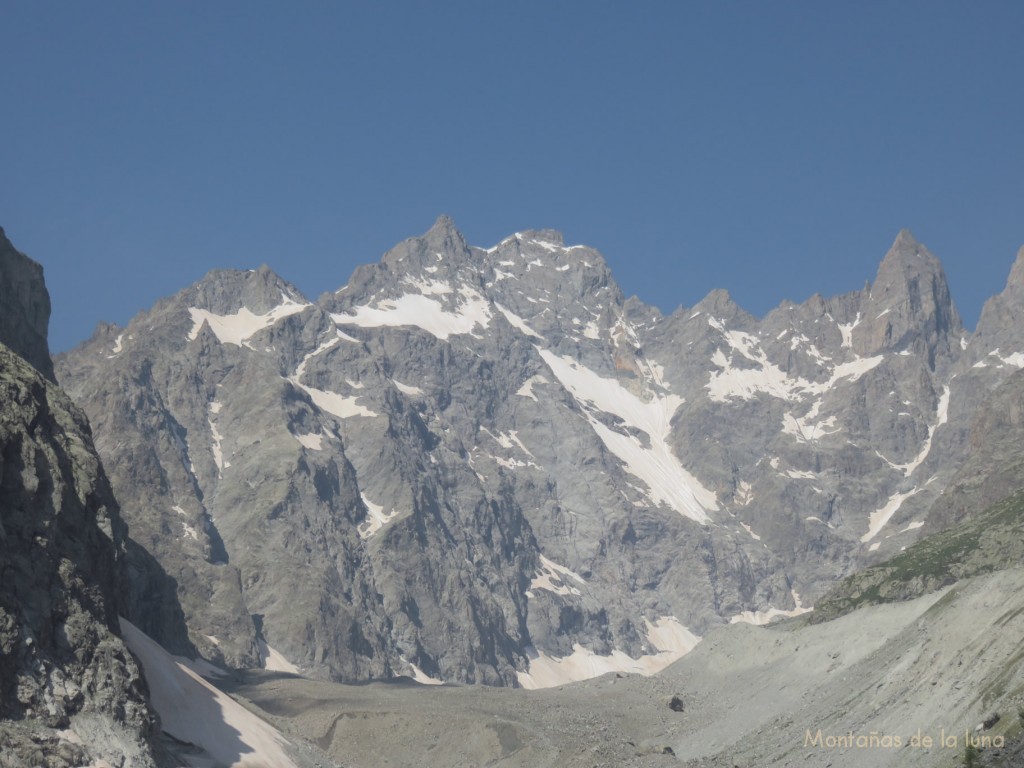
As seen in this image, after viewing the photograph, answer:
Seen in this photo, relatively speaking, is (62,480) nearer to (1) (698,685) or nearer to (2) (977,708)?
(2) (977,708)

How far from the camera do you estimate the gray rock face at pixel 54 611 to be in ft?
261

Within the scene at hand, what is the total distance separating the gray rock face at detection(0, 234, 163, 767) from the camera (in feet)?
261

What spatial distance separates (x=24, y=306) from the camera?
17750 centimetres

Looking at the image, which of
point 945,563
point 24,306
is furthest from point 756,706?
point 24,306

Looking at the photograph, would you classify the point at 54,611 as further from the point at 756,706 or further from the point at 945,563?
the point at 945,563

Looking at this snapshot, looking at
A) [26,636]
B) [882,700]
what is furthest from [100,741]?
[882,700]

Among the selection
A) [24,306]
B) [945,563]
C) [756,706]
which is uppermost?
[24,306]

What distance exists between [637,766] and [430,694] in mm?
81057

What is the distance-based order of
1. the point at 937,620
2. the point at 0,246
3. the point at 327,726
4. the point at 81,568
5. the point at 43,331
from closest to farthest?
the point at 81,568 → the point at 937,620 → the point at 327,726 → the point at 0,246 → the point at 43,331

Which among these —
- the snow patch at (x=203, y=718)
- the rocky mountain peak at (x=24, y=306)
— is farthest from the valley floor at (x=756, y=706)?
the rocky mountain peak at (x=24, y=306)

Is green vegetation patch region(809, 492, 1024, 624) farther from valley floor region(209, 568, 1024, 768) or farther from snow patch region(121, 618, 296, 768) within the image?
snow patch region(121, 618, 296, 768)

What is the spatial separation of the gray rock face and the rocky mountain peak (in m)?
65.7

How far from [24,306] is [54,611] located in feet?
328

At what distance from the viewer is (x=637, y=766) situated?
4560 inches
